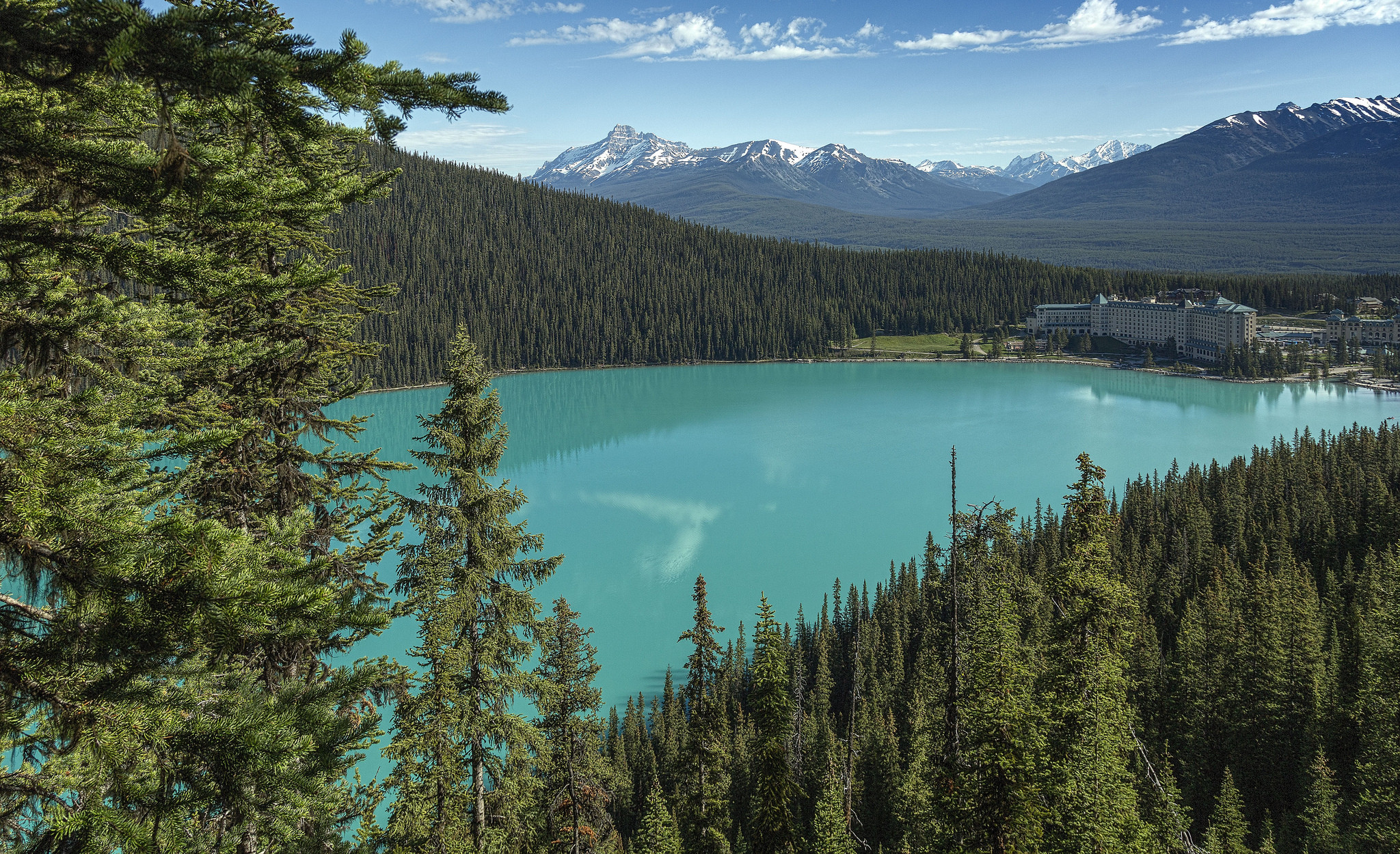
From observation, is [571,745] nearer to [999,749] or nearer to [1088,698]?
[999,749]

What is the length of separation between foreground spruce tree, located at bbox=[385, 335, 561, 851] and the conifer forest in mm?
53

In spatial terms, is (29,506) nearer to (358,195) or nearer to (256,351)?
(358,195)

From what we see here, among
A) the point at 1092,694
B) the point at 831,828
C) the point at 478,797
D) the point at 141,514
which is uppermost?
the point at 141,514

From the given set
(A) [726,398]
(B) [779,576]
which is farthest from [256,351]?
(A) [726,398]

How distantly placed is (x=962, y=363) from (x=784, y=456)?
262 feet

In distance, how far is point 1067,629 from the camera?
12398 millimetres

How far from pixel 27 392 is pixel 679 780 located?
25.3m

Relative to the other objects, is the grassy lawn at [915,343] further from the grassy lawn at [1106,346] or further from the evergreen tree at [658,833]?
the evergreen tree at [658,833]

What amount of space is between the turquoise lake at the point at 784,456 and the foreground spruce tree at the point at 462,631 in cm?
2601

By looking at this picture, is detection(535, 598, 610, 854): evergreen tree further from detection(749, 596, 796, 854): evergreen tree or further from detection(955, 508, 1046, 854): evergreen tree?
detection(955, 508, 1046, 854): evergreen tree

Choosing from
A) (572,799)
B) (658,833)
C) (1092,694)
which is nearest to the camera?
(1092,694)

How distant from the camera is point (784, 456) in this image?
7712 cm

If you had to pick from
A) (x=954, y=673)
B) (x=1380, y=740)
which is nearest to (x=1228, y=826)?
(x=1380, y=740)

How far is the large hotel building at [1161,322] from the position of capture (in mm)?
130875
